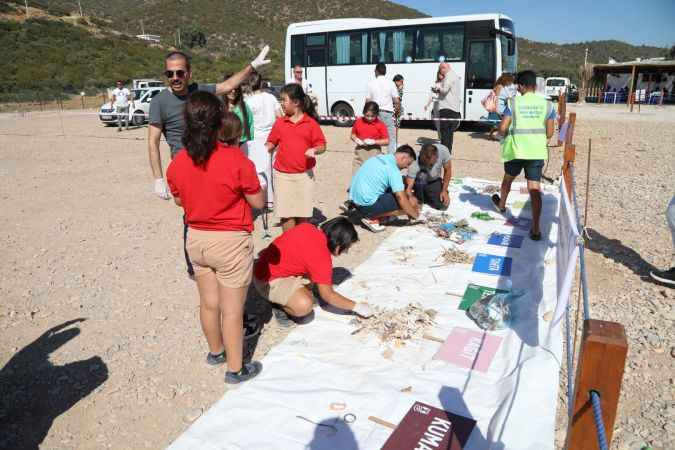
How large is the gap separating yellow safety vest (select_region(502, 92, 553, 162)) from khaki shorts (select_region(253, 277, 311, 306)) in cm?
300

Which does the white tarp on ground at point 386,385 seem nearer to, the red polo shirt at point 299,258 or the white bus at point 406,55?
the red polo shirt at point 299,258

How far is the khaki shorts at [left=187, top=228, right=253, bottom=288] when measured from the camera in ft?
8.41

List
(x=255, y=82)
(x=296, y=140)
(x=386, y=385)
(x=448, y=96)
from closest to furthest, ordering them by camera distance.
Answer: (x=386, y=385) → (x=296, y=140) → (x=255, y=82) → (x=448, y=96)

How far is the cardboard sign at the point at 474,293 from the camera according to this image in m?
3.78

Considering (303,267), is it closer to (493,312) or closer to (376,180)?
(493,312)

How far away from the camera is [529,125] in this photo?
4.99 m

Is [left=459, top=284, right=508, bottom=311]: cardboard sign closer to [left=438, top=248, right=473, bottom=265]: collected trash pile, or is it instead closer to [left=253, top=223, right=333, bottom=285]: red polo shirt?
[left=438, top=248, right=473, bottom=265]: collected trash pile

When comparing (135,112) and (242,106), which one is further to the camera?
(135,112)

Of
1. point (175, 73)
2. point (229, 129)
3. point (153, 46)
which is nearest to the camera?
point (229, 129)

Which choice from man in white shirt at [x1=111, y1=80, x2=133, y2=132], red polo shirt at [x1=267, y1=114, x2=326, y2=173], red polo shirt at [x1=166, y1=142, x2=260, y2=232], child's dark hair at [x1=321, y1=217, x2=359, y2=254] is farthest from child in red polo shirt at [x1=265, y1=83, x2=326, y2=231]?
man in white shirt at [x1=111, y1=80, x2=133, y2=132]

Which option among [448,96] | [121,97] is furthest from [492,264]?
[121,97]

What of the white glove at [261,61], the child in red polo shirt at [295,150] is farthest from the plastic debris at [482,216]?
the white glove at [261,61]

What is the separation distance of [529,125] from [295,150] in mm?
2495

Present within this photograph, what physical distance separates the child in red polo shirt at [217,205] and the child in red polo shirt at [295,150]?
183 cm
